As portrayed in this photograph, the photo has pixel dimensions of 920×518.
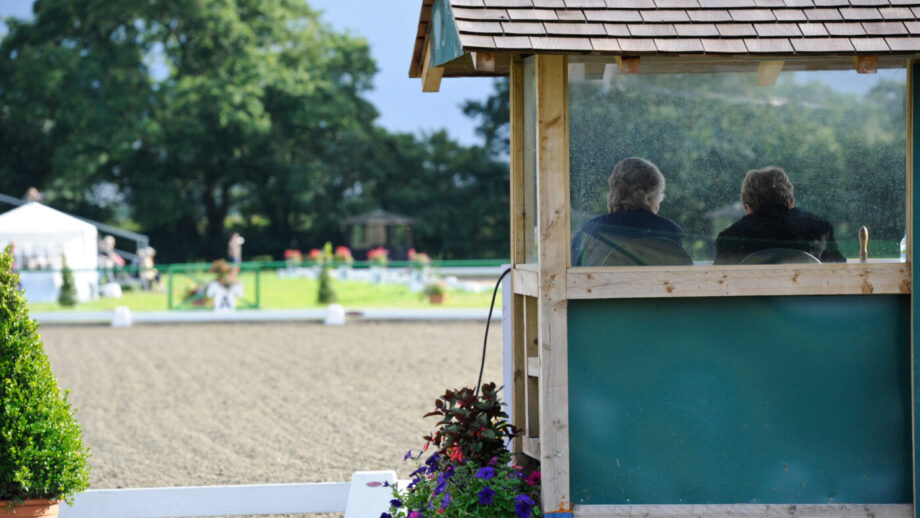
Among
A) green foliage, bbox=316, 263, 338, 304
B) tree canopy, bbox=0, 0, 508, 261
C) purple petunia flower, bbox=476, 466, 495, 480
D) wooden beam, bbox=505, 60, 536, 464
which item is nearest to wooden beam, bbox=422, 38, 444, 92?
wooden beam, bbox=505, 60, 536, 464

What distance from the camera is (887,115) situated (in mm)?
3818

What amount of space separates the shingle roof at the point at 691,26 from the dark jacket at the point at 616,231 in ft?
A: 2.17

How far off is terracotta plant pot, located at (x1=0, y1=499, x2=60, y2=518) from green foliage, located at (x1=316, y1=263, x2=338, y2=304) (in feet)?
51.8

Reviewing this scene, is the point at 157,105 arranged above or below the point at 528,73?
above

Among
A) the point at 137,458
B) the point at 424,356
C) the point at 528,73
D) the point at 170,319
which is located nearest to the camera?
the point at 528,73

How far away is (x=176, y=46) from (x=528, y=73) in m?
36.6

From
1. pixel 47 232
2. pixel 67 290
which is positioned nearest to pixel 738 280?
pixel 67 290

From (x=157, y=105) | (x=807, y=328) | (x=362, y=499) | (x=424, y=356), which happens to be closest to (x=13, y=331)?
(x=362, y=499)

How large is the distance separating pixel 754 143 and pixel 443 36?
4.61 feet

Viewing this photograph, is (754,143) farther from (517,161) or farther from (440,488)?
(440,488)

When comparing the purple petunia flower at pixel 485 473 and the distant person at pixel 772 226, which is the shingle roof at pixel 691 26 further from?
the purple petunia flower at pixel 485 473

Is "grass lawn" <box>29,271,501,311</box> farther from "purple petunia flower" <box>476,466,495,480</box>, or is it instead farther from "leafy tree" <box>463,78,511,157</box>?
"leafy tree" <box>463,78,511,157</box>

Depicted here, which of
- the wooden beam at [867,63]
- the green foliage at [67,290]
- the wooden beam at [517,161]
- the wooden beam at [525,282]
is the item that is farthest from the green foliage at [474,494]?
the green foliage at [67,290]

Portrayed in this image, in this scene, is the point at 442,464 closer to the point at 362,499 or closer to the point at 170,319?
the point at 362,499
